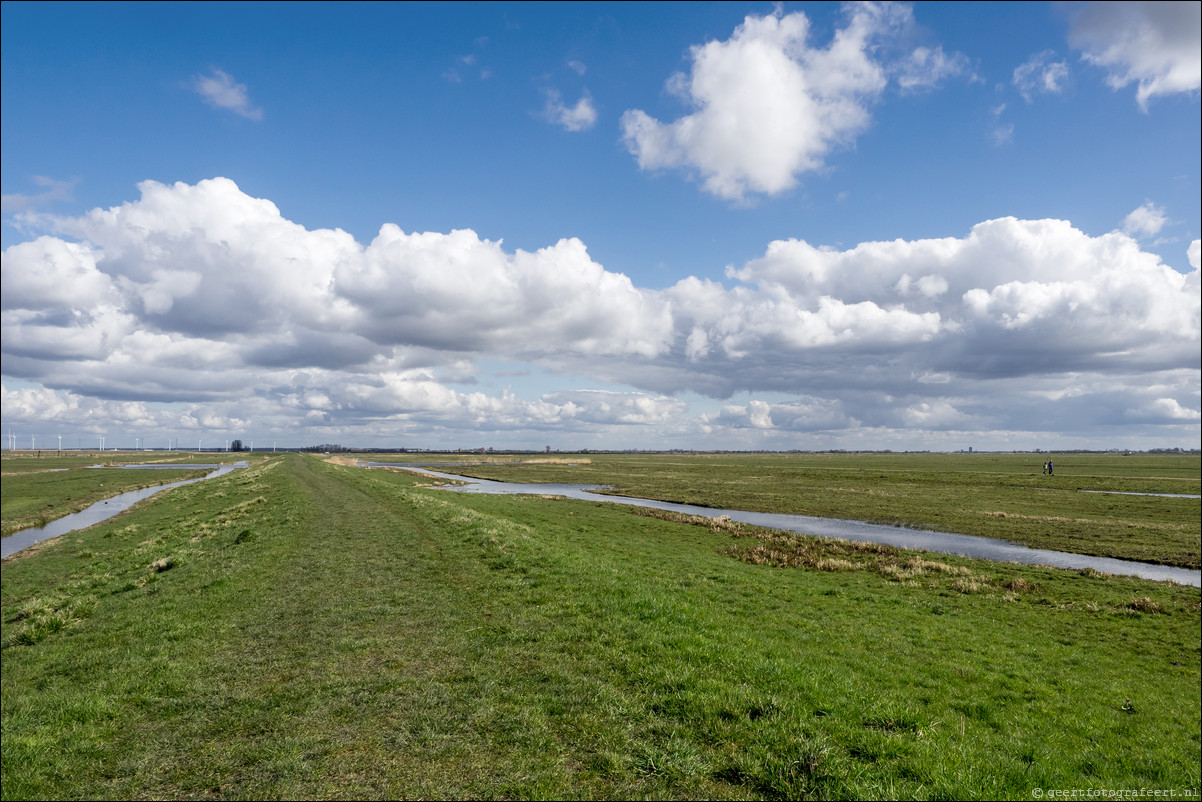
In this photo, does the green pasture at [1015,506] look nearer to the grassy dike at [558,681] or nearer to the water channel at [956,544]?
the water channel at [956,544]

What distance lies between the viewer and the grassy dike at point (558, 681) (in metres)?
9.23

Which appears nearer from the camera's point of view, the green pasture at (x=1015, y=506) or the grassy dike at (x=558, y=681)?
the grassy dike at (x=558, y=681)

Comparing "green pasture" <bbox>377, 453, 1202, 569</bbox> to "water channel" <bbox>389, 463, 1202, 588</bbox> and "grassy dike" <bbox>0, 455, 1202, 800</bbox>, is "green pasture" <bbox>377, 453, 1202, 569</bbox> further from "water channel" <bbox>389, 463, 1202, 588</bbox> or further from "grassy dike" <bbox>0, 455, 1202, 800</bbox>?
"grassy dike" <bbox>0, 455, 1202, 800</bbox>

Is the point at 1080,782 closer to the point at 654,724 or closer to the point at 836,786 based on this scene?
the point at 836,786

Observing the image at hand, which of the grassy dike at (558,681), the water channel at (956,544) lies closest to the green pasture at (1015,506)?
the water channel at (956,544)

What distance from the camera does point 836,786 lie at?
8648 mm

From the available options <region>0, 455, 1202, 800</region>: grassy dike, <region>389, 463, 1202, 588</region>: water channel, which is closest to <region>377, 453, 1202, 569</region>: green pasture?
<region>389, 463, 1202, 588</region>: water channel

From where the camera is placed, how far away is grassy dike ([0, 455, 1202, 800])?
30.3 feet

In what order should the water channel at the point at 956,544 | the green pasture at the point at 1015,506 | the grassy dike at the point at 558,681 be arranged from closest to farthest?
the grassy dike at the point at 558,681, the water channel at the point at 956,544, the green pasture at the point at 1015,506

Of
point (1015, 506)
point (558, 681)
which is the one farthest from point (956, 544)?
point (558, 681)

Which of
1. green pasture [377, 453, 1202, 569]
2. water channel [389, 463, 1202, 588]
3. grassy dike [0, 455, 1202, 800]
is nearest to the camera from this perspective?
grassy dike [0, 455, 1202, 800]

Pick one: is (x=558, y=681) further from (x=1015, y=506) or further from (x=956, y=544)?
(x=1015, y=506)

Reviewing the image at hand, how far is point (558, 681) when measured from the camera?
12109mm

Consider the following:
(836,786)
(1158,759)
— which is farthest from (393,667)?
(1158,759)
